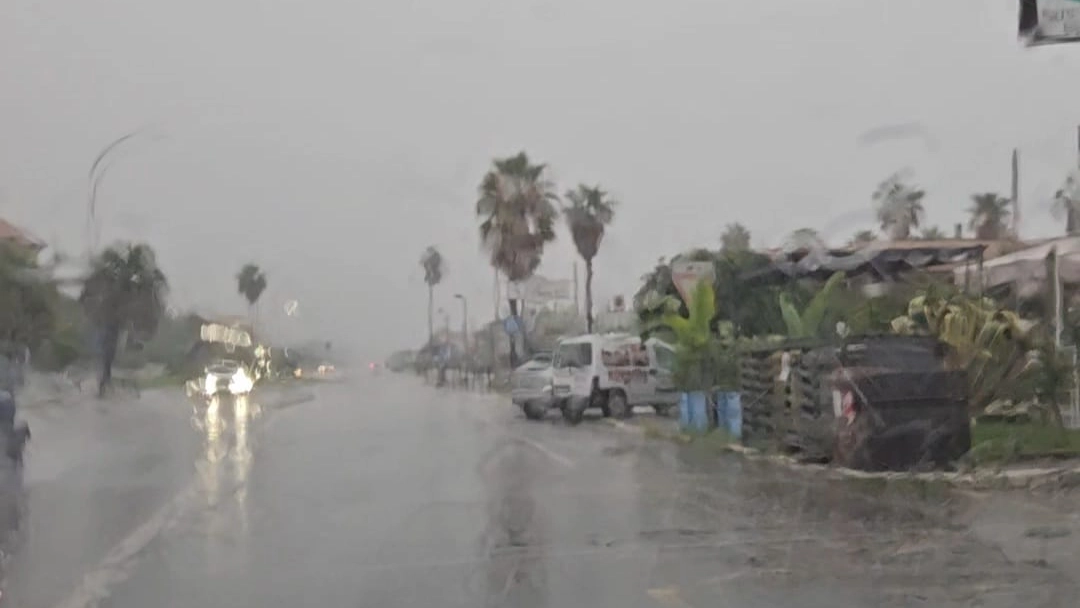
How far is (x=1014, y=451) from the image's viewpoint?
17859 millimetres

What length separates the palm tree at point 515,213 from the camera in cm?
5897

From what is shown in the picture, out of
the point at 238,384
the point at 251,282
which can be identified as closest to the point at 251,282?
the point at 251,282

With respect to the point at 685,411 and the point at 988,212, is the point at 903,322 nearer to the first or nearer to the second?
the point at 685,411

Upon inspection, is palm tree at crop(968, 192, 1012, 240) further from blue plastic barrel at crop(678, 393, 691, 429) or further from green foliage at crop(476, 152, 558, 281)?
blue plastic barrel at crop(678, 393, 691, 429)

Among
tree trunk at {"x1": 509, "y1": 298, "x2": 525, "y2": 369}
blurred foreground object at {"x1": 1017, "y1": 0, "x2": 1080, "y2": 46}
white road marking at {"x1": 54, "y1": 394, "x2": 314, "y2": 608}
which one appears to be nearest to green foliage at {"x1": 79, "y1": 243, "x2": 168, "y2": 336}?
tree trunk at {"x1": 509, "y1": 298, "x2": 525, "y2": 369}

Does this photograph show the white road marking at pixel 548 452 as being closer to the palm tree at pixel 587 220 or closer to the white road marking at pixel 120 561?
the white road marking at pixel 120 561

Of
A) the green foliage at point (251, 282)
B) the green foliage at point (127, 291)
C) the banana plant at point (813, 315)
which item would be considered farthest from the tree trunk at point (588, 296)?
the green foliage at point (251, 282)

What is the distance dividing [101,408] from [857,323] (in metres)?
30.4

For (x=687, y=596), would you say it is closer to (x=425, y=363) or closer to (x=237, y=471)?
(x=237, y=471)

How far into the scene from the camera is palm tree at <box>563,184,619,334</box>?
60156mm

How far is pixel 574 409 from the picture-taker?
33562mm

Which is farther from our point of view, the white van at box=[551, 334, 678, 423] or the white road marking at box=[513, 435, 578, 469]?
the white van at box=[551, 334, 678, 423]

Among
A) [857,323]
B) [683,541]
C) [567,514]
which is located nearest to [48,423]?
[857,323]

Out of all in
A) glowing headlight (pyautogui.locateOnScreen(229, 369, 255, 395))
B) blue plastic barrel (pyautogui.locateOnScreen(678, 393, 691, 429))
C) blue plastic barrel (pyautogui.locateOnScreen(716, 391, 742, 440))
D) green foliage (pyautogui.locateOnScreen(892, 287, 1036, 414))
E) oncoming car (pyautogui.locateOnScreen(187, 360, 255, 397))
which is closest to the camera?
green foliage (pyautogui.locateOnScreen(892, 287, 1036, 414))
